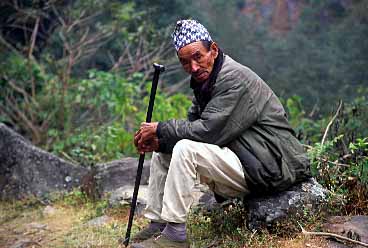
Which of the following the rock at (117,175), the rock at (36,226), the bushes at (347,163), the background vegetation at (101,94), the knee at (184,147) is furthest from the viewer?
Answer: the rock at (117,175)

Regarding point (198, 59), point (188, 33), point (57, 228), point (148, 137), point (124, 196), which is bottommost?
point (57, 228)

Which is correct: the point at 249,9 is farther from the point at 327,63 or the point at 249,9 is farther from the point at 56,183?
the point at 56,183

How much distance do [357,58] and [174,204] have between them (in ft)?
46.4

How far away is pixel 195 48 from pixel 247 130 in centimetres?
63

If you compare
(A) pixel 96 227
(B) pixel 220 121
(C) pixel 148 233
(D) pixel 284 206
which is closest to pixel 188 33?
(B) pixel 220 121

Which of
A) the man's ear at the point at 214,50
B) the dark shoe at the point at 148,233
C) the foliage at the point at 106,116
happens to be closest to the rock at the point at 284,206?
the dark shoe at the point at 148,233

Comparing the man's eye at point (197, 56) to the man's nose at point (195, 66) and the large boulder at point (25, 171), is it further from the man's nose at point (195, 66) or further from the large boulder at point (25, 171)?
the large boulder at point (25, 171)

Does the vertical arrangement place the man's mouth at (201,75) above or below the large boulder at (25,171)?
above

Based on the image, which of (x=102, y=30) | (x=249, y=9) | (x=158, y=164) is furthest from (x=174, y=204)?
(x=249, y=9)

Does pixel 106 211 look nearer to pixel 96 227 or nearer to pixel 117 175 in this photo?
pixel 96 227

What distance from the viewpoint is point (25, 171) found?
6.18 m

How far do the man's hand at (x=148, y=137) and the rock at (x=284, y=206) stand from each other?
0.77 metres

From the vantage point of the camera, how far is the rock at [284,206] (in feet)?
12.8

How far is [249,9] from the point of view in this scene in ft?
88.2
